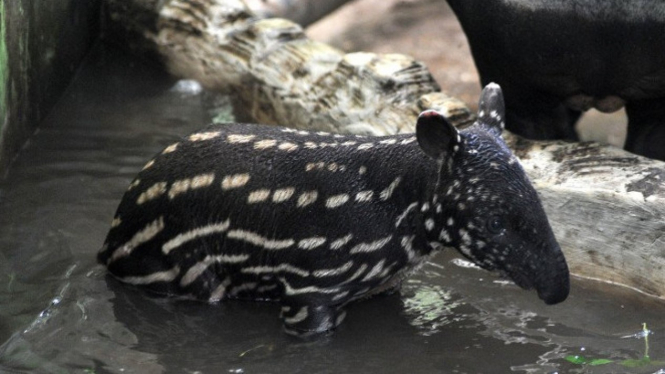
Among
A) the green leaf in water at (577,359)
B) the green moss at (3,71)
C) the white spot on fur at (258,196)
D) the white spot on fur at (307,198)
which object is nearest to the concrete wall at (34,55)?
the green moss at (3,71)

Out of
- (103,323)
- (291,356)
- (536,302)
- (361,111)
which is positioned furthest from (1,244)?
(536,302)

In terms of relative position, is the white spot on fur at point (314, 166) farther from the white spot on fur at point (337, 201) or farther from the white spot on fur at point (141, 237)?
the white spot on fur at point (141, 237)

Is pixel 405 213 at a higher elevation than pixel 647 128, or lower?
lower

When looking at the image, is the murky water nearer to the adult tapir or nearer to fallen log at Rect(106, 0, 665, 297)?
fallen log at Rect(106, 0, 665, 297)

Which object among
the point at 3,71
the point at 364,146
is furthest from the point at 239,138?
the point at 3,71

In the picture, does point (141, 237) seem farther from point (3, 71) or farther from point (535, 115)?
point (535, 115)
